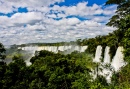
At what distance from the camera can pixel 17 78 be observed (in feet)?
114

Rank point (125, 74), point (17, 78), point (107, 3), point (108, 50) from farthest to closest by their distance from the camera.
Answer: point (108, 50)
point (107, 3)
point (17, 78)
point (125, 74)

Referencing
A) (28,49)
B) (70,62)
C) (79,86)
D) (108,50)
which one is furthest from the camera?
(28,49)

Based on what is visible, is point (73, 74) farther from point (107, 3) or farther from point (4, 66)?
point (107, 3)

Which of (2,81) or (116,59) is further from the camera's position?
(116,59)

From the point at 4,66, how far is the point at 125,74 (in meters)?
17.3

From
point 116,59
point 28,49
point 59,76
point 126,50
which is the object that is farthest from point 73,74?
point 28,49

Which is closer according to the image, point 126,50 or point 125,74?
point 126,50

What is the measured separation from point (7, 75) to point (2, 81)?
109 cm

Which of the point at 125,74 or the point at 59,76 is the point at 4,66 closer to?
the point at 59,76

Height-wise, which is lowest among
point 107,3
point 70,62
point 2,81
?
point 2,81

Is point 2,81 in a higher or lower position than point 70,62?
lower

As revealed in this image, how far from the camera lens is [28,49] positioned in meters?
165

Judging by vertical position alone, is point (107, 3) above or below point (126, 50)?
above

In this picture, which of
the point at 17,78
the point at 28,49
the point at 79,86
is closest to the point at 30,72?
the point at 17,78
